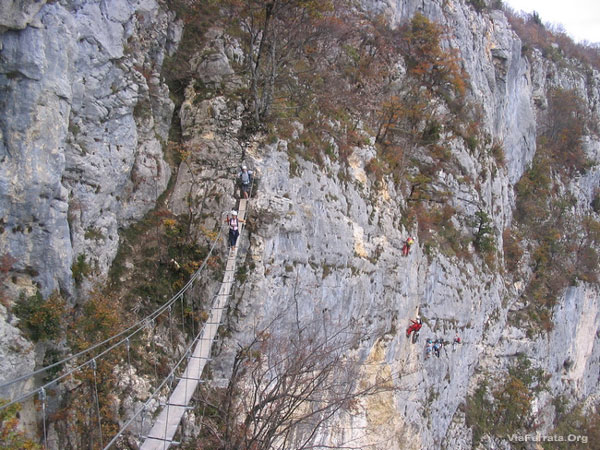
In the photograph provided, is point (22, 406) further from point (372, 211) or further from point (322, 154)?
point (372, 211)

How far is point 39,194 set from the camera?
8.98 m

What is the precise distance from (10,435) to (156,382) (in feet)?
12.0

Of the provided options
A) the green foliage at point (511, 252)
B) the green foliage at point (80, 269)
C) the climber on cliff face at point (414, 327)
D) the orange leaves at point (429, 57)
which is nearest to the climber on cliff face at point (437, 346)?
the climber on cliff face at point (414, 327)

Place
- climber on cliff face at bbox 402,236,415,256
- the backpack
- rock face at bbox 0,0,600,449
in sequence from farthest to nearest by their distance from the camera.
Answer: climber on cliff face at bbox 402,236,415,256
the backpack
rock face at bbox 0,0,600,449

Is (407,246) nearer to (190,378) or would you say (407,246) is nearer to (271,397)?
(271,397)

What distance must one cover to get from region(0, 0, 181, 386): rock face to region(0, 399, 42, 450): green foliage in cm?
107

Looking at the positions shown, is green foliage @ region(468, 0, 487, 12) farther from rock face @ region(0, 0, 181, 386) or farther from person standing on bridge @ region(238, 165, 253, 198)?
person standing on bridge @ region(238, 165, 253, 198)

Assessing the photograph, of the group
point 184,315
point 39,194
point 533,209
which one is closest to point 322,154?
point 184,315

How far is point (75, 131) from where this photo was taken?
34.8ft

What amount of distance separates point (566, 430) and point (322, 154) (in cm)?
2763

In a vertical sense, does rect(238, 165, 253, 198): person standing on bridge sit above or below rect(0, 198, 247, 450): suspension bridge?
above

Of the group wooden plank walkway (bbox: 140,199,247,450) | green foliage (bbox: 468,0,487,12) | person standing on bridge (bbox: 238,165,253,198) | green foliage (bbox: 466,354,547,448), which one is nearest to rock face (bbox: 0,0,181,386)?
person standing on bridge (bbox: 238,165,253,198)

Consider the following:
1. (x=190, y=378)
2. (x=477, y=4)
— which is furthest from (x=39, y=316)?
(x=477, y=4)

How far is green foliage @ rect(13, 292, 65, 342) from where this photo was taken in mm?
8445
